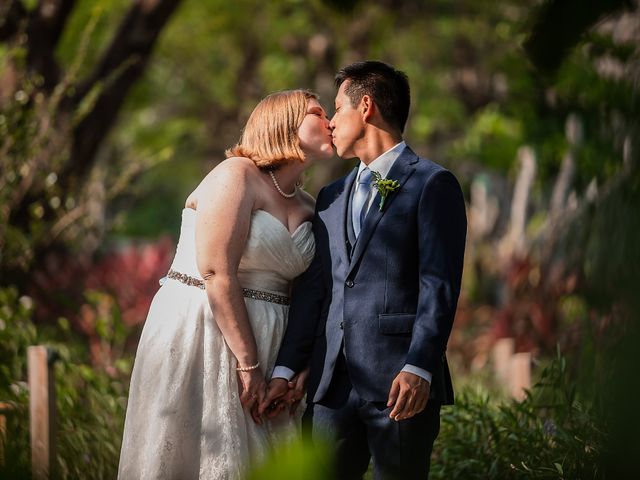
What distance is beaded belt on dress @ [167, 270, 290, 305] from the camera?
3.57 m

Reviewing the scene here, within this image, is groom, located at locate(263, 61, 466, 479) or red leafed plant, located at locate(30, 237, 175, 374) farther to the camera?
red leafed plant, located at locate(30, 237, 175, 374)

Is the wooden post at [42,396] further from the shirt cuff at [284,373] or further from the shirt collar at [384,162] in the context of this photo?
the shirt collar at [384,162]

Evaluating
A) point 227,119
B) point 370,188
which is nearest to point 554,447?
point 370,188

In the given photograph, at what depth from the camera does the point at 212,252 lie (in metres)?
3.37

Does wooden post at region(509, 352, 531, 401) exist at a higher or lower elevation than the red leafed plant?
lower

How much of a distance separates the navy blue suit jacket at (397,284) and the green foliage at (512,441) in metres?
1.10

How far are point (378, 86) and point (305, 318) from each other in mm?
881

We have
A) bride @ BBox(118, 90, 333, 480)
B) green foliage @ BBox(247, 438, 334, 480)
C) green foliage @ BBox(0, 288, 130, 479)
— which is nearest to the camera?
green foliage @ BBox(247, 438, 334, 480)

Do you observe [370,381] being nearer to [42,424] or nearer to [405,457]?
[405,457]

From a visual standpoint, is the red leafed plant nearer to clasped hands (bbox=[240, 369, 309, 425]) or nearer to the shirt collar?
clasped hands (bbox=[240, 369, 309, 425])

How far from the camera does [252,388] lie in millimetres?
3518

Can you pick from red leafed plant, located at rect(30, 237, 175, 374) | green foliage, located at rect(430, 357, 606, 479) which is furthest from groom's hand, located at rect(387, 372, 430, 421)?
red leafed plant, located at rect(30, 237, 175, 374)

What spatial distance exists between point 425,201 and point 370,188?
0.88 feet

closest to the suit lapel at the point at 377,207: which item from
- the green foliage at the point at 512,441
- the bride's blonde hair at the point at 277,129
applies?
the bride's blonde hair at the point at 277,129
